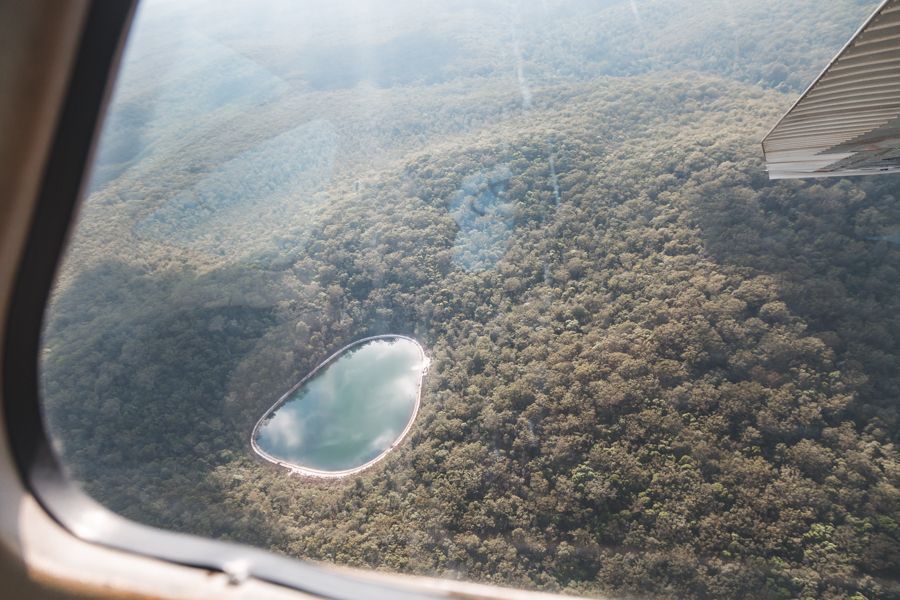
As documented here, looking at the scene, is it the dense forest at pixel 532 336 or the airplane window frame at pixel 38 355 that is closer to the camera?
the airplane window frame at pixel 38 355

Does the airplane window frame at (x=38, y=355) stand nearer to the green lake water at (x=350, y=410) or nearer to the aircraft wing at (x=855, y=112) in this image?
the aircraft wing at (x=855, y=112)

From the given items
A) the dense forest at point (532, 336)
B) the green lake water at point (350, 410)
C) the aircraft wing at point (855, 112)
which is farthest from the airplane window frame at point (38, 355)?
the green lake water at point (350, 410)

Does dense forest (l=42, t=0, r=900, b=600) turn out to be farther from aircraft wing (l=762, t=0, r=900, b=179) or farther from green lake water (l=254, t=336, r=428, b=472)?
aircraft wing (l=762, t=0, r=900, b=179)

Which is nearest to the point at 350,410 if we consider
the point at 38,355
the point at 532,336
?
the point at 532,336

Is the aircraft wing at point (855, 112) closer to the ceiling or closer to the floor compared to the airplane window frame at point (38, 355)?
closer to the floor

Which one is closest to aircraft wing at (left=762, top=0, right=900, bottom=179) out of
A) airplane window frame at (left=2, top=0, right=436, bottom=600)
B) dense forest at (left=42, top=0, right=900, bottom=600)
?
dense forest at (left=42, top=0, right=900, bottom=600)

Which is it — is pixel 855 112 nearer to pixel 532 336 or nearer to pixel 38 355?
pixel 38 355
